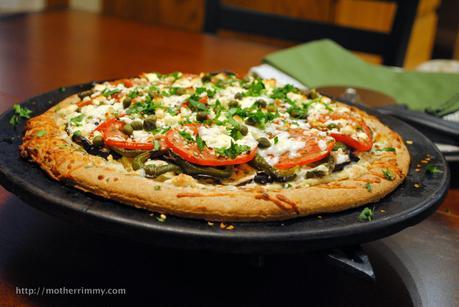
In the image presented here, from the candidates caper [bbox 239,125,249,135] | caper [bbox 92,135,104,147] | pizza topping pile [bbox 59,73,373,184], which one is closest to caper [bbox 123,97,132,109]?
pizza topping pile [bbox 59,73,373,184]

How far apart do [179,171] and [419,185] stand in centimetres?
53

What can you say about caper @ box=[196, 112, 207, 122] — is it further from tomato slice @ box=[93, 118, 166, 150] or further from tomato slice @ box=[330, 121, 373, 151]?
tomato slice @ box=[330, 121, 373, 151]

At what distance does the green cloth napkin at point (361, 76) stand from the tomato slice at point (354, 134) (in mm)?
840

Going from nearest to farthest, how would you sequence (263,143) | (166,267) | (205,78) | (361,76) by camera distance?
(166,267) < (263,143) < (205,78) < (361,76)

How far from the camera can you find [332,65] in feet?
8.27

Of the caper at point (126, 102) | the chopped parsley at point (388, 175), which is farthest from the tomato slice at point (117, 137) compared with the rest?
the chopped parsley at point (388, 175)

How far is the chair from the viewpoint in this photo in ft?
9.50

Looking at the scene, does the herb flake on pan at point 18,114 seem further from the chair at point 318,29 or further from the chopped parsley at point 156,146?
the chair at point 318,29

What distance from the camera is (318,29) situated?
3121 mm

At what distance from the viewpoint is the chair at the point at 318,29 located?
9.50 feet

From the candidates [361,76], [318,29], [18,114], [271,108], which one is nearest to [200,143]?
[271,108]

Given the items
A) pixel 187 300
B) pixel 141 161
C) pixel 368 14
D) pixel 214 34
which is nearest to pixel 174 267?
pixel 187 300

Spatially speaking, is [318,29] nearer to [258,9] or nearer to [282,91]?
[282,91]

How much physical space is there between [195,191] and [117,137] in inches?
11.5
